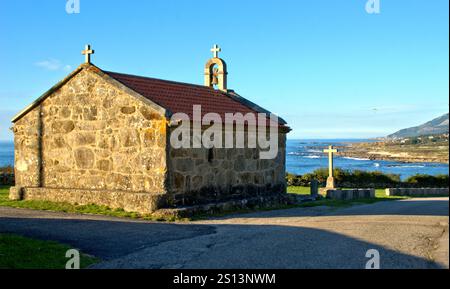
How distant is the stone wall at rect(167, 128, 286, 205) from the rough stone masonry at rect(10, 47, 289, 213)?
3 centimetres

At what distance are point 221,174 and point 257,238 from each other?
5527 mm

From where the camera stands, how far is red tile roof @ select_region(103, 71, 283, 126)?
13555mm

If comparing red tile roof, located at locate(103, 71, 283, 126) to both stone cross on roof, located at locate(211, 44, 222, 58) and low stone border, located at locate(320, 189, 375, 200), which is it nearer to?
stone cross on roof, located at locate(211, 44, 222, 58)

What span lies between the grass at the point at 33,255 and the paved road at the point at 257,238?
37cm

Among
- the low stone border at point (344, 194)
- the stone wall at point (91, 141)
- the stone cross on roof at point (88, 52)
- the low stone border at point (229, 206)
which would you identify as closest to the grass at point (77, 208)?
the low stone border at point (229, 206)

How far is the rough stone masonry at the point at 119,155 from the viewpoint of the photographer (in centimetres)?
1251

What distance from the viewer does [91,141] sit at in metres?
13.8

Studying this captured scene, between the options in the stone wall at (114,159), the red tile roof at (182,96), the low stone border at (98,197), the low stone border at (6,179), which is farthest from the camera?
the low stone border at (6,179)

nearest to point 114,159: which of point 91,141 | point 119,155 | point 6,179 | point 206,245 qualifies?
point 119,155

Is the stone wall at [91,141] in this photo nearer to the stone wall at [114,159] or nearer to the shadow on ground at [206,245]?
the stone wall at [114,159]

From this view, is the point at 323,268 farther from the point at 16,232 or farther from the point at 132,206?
the point at 132,206

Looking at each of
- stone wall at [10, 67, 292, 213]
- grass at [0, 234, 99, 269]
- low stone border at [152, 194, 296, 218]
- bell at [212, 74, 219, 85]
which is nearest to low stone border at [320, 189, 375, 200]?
low stone border at [152, 194, 296, 218]
